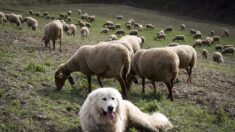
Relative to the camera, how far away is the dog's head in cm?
854

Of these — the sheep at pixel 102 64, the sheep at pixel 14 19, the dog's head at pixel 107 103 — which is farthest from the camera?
the sheep at pixel 14 19

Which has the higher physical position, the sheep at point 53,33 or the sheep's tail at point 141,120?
the sheep's tail at point 141,120

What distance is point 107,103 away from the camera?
8523mm

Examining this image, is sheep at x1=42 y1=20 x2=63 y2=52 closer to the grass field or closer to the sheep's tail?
the grass field

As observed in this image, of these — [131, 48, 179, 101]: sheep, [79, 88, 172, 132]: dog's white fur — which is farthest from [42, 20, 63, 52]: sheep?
[79, 88, 172, 132]: dog's white fur

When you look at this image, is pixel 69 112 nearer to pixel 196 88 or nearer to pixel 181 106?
pixel 181 106

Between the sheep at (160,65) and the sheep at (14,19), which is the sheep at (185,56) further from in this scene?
the sheep at (14,19)

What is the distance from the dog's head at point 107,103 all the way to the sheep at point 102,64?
3635 millimetres

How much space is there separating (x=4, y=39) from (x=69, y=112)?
10548 millimetres

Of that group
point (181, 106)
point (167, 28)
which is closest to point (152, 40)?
point (167, 28)

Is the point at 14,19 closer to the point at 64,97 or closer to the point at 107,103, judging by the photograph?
the point at 64,97

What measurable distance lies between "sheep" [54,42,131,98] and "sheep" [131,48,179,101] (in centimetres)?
81

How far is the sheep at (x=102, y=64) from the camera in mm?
12430

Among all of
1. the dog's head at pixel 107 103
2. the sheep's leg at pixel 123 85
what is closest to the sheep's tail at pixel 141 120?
the dog's head at pixel 107 103
